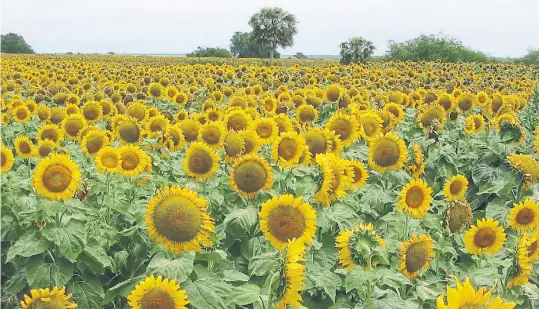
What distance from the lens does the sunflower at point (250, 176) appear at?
3689 mm

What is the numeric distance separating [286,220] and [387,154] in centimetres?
190

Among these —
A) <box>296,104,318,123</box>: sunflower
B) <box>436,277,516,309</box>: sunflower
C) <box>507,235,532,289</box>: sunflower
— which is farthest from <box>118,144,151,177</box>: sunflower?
<box>436,277,516,309</box>: sunflower

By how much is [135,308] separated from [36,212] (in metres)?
1.39

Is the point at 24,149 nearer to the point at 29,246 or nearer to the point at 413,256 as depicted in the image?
the point at 29,246

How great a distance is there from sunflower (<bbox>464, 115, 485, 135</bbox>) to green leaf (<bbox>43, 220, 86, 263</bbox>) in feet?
16.5

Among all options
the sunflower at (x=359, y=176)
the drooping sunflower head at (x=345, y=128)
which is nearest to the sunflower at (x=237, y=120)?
the drooping sunflower head at (x=345, y=128)

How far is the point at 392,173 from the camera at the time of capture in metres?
4.80

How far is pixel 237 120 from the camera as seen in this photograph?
220 inches

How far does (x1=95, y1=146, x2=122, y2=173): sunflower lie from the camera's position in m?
4.16

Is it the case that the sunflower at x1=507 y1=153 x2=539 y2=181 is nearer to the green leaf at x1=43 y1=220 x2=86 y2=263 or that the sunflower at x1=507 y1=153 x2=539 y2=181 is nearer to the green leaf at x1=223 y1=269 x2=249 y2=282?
the green leaf at x1=223 y1=269 x2=249 y2=282

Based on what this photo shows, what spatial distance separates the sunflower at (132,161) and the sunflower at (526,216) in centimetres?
264

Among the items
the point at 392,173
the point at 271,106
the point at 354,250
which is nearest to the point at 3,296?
the point at 354,250

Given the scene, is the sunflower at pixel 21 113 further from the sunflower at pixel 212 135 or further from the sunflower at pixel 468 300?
the sunflower at pixel 468 300

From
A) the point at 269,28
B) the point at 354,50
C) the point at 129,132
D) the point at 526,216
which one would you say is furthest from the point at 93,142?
the point at 269,28
